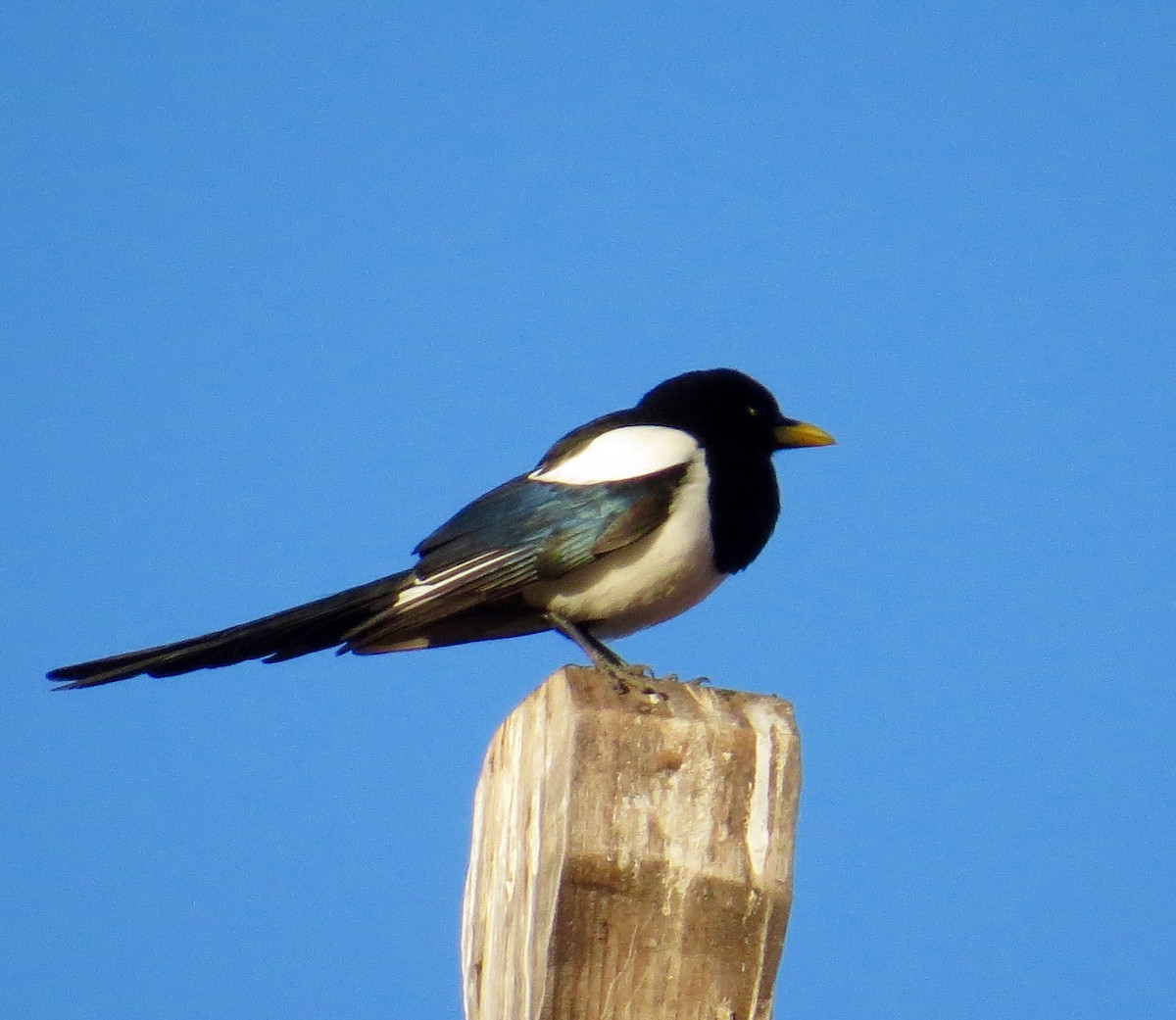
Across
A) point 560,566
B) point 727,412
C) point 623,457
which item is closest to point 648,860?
point 560,566

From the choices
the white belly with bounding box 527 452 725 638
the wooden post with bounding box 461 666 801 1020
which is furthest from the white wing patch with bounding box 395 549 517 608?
the wooden post with bounding box 461 666 801 1020

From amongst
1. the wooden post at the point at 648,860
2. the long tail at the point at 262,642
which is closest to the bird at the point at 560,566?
the long tail at the point at 262,642

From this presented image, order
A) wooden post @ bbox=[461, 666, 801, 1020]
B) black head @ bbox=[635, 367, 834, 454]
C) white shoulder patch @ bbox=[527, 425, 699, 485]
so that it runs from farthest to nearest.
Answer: black head @ bbox=[635, 367, 834, 454], white shoulder patch @ bbox=[527, 425, 699, 485], wooden post @ bbox=[461, 666, 801, 1020]

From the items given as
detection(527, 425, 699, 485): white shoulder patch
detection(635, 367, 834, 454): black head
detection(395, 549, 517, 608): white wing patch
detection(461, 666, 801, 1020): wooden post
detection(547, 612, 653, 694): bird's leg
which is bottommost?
detection(461, 666, 801, 1020): wooden post

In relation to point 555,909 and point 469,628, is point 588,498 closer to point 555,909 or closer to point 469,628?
point 469,628

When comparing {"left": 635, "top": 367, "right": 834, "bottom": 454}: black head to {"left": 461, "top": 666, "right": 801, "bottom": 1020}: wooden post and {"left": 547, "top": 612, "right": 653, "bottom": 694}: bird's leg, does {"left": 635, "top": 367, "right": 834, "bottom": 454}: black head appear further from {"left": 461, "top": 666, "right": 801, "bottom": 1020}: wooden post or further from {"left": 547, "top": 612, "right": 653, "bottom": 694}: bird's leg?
{"left": 461, "top": 666, "right": 801, "bottom": 1020}: wooden post

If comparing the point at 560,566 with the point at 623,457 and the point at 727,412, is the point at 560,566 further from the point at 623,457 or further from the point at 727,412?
the point at 727,412

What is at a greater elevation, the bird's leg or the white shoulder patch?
the white shoulder patch

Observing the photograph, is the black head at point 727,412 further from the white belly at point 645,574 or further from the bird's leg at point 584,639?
the bird's leg at point 584,639
